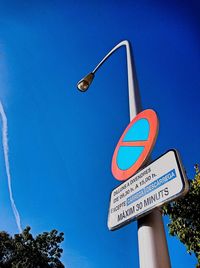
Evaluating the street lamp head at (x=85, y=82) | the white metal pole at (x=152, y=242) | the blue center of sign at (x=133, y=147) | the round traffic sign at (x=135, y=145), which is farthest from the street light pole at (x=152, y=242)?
the street lamp head at (x=85, y=82)

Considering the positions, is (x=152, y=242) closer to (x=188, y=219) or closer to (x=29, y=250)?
(x=188, y=219)

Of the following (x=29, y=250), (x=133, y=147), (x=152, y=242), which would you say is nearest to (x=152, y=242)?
(x=152, y=242)

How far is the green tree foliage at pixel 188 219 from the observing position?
892 cm

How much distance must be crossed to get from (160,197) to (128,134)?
97cm

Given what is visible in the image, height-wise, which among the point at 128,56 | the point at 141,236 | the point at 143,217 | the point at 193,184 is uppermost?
the point at 193,184

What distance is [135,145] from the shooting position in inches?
91.8

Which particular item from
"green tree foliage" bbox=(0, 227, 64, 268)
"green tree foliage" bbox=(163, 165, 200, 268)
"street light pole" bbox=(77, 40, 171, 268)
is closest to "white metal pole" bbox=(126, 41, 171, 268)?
"street light pole" bbox=(77, 40, 171, 268)

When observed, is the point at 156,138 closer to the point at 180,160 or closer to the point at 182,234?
the point at 180,160

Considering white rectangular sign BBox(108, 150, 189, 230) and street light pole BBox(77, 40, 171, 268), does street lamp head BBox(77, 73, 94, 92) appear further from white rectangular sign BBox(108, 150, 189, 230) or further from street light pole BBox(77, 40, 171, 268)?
street light pole BBox(77, 40, 171, 268)

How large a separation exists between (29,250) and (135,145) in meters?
25.1

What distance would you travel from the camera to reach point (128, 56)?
3.21 metres

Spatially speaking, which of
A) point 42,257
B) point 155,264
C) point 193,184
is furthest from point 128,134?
point 42,257

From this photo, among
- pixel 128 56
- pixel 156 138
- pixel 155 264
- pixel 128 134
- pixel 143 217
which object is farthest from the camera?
pixel 128 56

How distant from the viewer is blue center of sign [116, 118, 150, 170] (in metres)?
2.25
